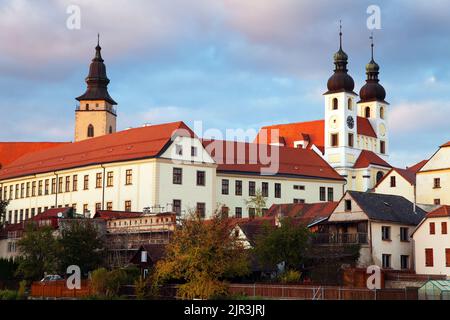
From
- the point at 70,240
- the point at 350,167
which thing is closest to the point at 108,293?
the point at 70,240

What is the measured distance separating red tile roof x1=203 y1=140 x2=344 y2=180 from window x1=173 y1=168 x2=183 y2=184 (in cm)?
665

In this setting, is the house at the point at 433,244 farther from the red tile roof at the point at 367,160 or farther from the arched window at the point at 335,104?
the arched window at the point at 335,104

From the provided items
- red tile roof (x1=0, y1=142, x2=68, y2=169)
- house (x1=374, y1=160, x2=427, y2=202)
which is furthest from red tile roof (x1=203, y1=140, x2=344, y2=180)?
red tile roof (x1=0, y1=142, x2=68, y2=169)

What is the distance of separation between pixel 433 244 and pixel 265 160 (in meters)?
40.4

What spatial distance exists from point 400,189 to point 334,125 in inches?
1714

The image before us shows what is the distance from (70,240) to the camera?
6988 cm

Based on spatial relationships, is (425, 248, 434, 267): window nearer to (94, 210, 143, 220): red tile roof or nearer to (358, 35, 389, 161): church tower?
(94, 210, 143, 220): red tile roof

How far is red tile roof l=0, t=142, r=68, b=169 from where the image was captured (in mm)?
130000

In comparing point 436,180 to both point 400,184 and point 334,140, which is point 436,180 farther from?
point 334,140

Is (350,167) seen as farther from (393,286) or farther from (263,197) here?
(393,286)
